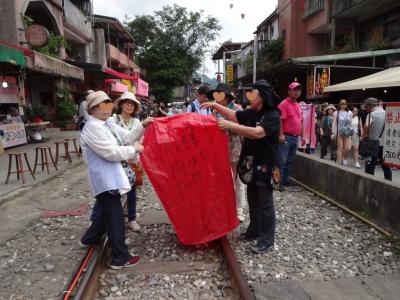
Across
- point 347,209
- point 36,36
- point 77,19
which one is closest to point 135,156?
point 347,209

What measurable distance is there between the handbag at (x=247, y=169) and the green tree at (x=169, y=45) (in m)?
37.0

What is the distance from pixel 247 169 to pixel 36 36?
1210 centimetres

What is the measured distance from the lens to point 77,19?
2084 cm

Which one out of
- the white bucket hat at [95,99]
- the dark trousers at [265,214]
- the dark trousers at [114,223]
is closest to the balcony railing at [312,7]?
the dark trousers at [265,214]

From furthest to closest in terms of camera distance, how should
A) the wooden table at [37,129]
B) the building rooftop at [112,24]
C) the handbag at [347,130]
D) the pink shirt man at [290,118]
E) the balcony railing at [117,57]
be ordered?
1. the balcony railing at [117,57]
2. the building rooftop at [112,24]
3. the wooden table at [37,129]
4. the handbag at [347,130]
5. the pink shirt man at [290,118]

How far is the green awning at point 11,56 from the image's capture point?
9.20 metres

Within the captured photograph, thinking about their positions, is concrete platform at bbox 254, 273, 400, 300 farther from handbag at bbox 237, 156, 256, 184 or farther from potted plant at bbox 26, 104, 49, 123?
potted plant at bbox 26, 104, 49, 123

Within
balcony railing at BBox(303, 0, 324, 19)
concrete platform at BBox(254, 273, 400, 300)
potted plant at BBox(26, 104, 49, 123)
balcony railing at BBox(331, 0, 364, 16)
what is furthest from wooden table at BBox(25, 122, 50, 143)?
balcony railing at BBox(303, 0, 324, 19)

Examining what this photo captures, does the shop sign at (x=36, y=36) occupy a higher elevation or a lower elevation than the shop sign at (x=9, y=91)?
higher

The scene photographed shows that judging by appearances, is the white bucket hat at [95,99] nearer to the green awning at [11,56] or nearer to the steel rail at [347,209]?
the steel rail at [347,209]

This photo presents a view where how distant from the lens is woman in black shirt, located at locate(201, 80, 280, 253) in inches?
146

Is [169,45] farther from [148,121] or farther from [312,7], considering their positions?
[148,121]

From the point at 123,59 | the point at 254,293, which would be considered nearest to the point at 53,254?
the point at 254,293

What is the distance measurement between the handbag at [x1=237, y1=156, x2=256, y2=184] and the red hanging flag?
0.55 feet
